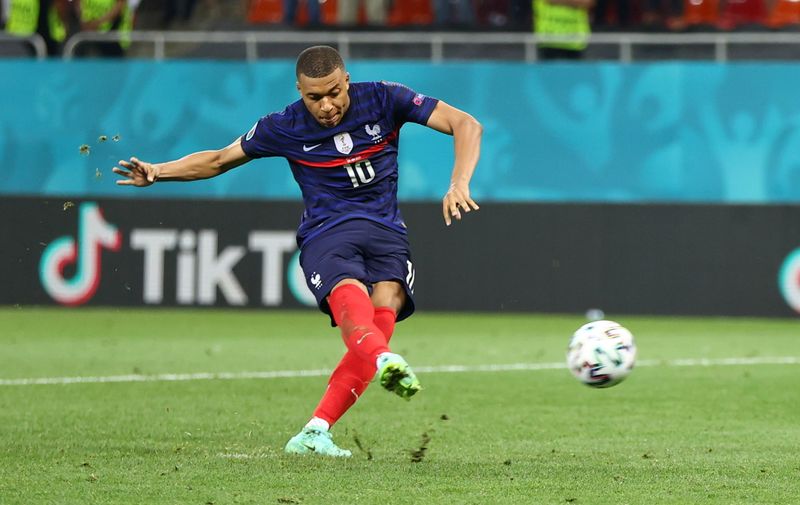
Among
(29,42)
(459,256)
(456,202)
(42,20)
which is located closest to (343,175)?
(456,202)

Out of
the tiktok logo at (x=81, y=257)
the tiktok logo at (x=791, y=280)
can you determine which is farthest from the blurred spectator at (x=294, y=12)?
the tiktok logo at (x=791, y=280)

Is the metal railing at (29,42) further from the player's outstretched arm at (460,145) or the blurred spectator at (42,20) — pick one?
the player's outstretched arm at (460,145)

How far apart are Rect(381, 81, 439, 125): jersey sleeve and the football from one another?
134cm

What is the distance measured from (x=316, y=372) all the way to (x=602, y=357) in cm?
474

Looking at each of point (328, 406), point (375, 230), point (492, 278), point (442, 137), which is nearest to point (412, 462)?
point (328, 406)

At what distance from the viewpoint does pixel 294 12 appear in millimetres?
19516

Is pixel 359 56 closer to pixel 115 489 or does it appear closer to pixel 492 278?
pixel 492 278

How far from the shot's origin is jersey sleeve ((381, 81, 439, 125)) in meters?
7.43

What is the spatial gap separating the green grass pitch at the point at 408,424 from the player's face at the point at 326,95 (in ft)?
5.32

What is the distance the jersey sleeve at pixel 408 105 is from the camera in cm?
743

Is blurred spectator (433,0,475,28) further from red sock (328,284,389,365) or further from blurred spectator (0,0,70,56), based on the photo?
red sock (328,284,389,365)

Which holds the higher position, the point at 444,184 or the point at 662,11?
the point at 662,11

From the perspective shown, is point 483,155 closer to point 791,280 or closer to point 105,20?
point 791,280

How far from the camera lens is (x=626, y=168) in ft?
60.2
